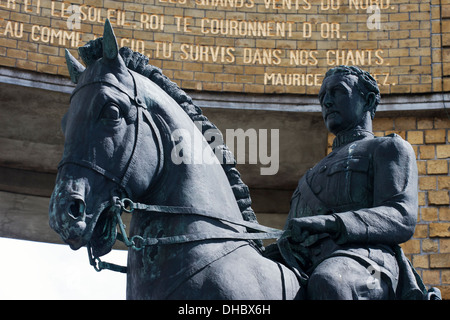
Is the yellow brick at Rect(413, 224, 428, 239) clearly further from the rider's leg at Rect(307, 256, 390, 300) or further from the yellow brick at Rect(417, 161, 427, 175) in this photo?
the rider's leg at Rect(307, 256, 390, 300)

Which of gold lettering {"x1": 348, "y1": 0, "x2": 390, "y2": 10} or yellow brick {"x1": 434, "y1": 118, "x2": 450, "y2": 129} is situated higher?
gold lettering {"x1": 348, "y1": 0, "x2": 390, "y2": 10}

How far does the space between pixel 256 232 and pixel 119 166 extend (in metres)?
0.68

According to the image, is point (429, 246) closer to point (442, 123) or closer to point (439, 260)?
point (439, 260)

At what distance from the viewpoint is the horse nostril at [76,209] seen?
3607 millimetres

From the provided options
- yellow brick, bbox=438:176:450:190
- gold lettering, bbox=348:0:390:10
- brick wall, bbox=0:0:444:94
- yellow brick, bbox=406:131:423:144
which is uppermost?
gold lettering, bbox=348:0:390:10

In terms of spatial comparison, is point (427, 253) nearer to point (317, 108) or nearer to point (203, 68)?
point (317, 108)

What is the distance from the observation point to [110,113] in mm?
3783

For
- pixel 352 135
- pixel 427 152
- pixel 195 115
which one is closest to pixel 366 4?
pixel 427 152

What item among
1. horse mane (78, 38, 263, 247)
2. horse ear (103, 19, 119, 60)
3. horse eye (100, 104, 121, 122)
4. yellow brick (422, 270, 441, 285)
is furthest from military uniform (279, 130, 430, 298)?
yellow brick (422, 270, 441, 285)

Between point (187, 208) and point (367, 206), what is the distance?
90 centimetres

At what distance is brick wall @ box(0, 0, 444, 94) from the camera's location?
11875 millimetres

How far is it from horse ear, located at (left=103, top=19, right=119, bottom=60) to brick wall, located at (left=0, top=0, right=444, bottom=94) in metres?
7.86

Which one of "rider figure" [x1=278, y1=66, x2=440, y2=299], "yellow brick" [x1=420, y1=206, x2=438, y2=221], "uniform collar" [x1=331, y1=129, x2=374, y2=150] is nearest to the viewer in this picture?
"rider figure" [x1=278, y1=66, x2=440, y2=299]

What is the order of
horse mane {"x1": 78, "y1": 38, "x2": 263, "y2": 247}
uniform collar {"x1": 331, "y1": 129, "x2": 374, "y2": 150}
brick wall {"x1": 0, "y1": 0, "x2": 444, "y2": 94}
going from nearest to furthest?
1. horse mane {"x1": 78, "y1": 38, "x2": 263, "y2": 247}
2. uniform collar {"x1": 331, "y1": 129, "x2": 374, "y2": 150}
3. brick wall {"x1": 0, "y1": 0, "x2": 444, "y2": 94}
